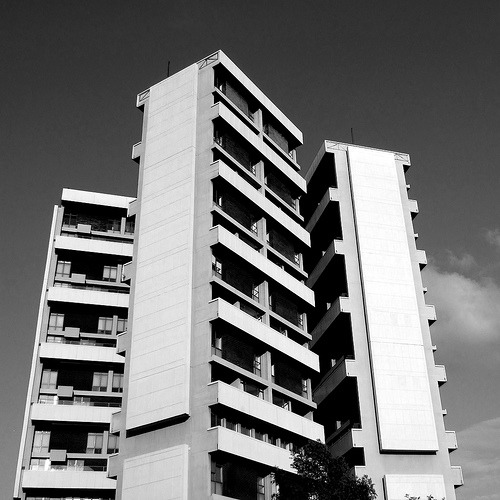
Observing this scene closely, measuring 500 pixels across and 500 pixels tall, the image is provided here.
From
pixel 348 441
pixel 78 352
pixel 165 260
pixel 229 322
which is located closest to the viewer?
pixel 229 322

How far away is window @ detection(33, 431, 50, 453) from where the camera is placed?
72.8 m

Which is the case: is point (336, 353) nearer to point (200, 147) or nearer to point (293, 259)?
point (293, 259)

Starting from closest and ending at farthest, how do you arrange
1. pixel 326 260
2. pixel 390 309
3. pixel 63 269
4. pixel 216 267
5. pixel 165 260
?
1. pixel 165 260
2. pixel 216 267
3. pixel 390 309
4. pixel 326 260
5. pixel 63 269

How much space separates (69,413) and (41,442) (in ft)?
11.7

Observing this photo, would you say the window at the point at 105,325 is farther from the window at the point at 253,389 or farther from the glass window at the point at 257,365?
the window at the point at 253,389

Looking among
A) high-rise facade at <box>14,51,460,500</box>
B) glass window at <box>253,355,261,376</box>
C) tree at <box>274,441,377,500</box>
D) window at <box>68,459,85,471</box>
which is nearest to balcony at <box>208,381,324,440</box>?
high-rise facade at <box>14,51,460,500</box>

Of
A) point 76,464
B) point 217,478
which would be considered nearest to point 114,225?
point 76,464

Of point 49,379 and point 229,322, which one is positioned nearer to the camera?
point 229,322

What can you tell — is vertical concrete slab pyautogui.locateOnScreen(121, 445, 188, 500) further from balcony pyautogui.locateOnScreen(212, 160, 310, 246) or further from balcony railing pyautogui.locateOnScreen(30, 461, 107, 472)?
balcony pyautogui.locateOnScreen(212, 160, 310, 246)

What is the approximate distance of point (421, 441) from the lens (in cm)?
6519

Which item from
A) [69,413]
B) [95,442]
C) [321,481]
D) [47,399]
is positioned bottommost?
[321,481]

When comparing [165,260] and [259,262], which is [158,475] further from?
[259,262]

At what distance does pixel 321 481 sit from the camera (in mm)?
45500

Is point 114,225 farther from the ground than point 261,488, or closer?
farther from the ground
